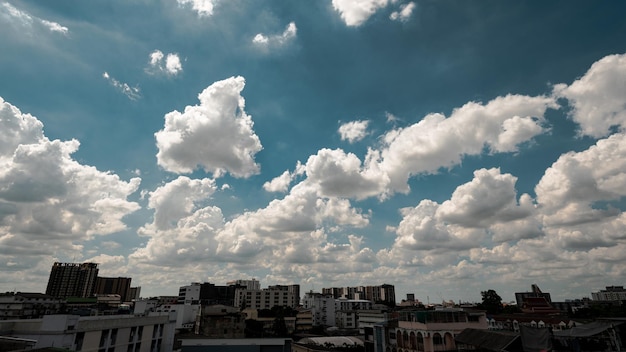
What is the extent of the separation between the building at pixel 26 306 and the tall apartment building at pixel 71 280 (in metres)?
69.5

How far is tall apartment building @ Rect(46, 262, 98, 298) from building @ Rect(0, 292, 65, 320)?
228ft

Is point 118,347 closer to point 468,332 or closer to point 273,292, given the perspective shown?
point 468,332

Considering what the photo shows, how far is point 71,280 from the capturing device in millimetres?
171875

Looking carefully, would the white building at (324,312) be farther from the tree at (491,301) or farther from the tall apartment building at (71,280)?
the tall apartment building at (71,280)

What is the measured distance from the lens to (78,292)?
172 metres

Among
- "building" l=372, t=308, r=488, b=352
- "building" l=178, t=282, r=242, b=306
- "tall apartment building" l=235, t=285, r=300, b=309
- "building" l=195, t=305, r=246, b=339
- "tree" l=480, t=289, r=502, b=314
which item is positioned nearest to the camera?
"building" l=372, t=308, r=488, b=352

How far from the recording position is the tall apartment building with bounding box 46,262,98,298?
16888 centimetres

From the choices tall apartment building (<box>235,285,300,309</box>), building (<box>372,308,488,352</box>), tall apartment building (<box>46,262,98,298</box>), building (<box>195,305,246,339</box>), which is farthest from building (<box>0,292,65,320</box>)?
building (<box>372,308,488,352</box>)

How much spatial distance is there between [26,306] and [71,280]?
86437 millimetres

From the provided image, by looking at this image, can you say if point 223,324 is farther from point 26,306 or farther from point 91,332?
point 26,306

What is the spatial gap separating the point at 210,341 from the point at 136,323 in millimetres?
11447

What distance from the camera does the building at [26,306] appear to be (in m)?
88.8

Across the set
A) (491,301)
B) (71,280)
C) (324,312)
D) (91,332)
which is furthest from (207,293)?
(91,332)

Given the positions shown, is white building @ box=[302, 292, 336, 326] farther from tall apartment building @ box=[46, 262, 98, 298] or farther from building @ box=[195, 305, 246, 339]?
tall apartment building @ box=[46, 262, 98, 298]
